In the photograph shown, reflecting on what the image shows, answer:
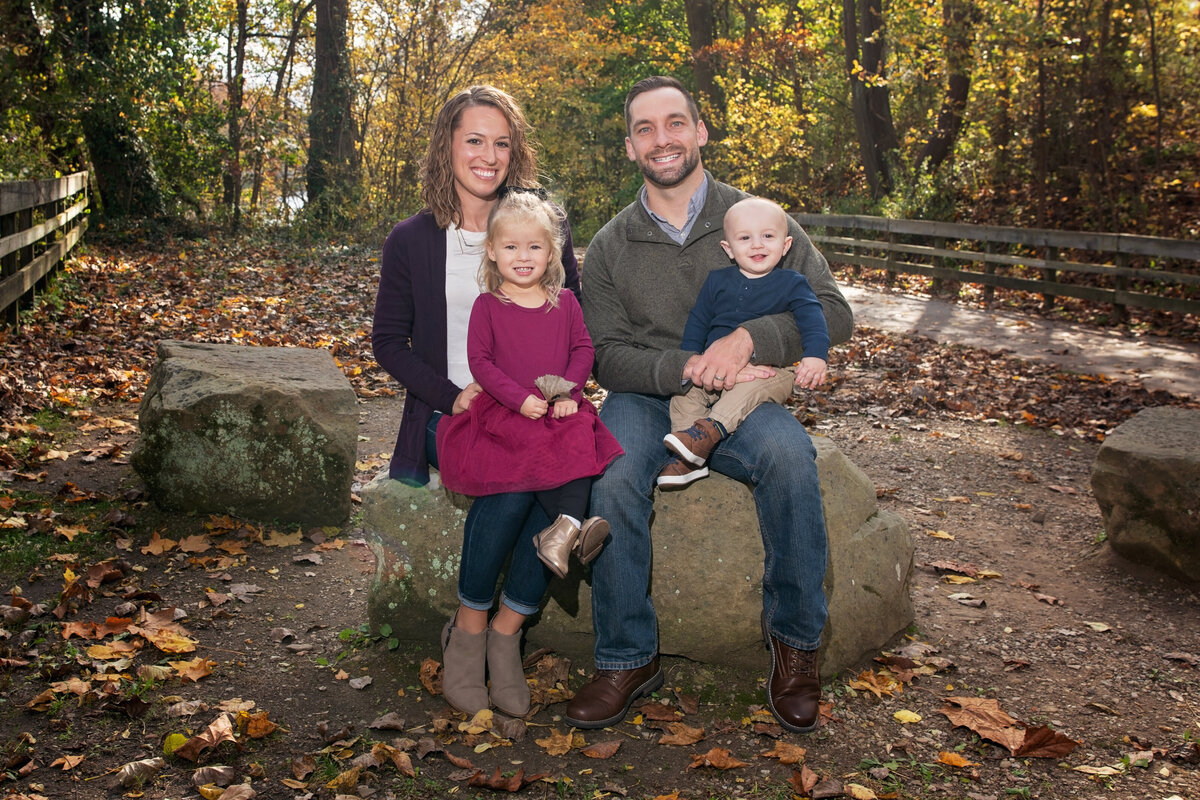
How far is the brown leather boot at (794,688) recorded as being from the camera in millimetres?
3420

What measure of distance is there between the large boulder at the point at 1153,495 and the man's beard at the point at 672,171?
2.69 meters

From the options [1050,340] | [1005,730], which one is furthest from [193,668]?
[1050,340]

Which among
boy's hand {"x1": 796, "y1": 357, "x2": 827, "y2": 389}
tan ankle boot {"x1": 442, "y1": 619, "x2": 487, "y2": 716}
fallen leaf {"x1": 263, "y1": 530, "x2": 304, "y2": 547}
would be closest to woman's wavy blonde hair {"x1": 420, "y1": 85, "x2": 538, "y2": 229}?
boy's hand {"x1": 796, "y1": 357, "x2": 827, "y2": 389}

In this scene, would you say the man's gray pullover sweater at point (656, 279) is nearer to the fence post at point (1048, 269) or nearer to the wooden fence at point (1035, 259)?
the wooden fence at point (1035, 259)

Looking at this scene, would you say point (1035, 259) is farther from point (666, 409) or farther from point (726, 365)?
point (726, 365)

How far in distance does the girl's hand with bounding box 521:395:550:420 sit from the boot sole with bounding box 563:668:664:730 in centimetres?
106

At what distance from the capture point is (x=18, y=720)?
10.9 feet

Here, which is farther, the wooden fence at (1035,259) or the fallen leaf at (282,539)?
the wooden fence at (1035,259)

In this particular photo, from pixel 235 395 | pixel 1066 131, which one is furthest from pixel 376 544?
pixel 1066 131

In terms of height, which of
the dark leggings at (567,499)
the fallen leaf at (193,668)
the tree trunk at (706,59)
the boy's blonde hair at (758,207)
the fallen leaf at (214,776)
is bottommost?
the fallen leaf at (214,776)

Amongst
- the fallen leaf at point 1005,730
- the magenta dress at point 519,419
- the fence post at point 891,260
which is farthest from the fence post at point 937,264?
the magenta dress at point 519,419

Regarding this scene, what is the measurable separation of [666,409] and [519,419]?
81 centimetres

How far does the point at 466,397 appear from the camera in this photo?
3.63 metres

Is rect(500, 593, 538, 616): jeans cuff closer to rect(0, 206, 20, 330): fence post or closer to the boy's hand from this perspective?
the boy's hand
